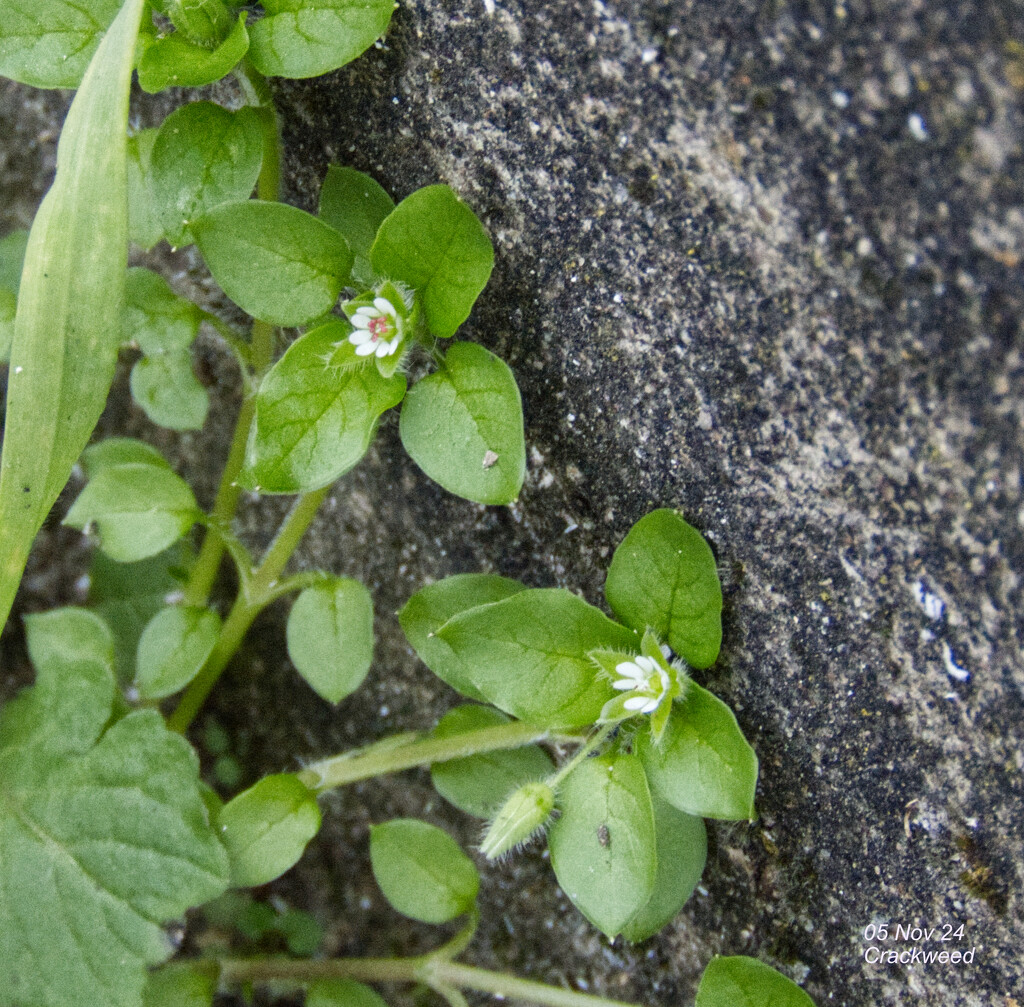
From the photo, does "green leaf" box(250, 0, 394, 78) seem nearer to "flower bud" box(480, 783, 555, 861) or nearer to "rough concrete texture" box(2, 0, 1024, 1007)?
"rough concrete texture" box(2, 0, 1024, 1007)

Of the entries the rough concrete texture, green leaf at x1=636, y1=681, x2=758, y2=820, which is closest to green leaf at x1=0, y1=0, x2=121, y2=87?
the rough concrete texture

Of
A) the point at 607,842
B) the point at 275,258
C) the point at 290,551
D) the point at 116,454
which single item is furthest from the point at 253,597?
the point at 607,842

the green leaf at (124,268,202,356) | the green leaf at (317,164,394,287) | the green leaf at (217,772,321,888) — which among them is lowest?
the green leaf at (217,772,321,888)

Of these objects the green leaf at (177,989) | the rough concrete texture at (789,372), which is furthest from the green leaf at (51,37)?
the green leaf at (177,989)

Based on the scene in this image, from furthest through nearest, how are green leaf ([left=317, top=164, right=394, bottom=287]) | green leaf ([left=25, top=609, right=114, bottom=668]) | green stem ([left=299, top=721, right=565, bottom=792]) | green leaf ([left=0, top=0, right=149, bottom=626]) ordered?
1. green leaf ([left=25, top=609, right=114, bottom=668])
2. green stem ([left=299, top=721, right=565, bottom=792])
3. green leaf ([left=317, top=164, right=394, bottom=287])
4. green leaf ([left=0, top=0, right=149, bottom=626])

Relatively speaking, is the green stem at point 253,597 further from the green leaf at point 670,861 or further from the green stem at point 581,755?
the green leaf at point 670,861

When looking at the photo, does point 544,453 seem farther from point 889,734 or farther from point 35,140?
point 35,140
